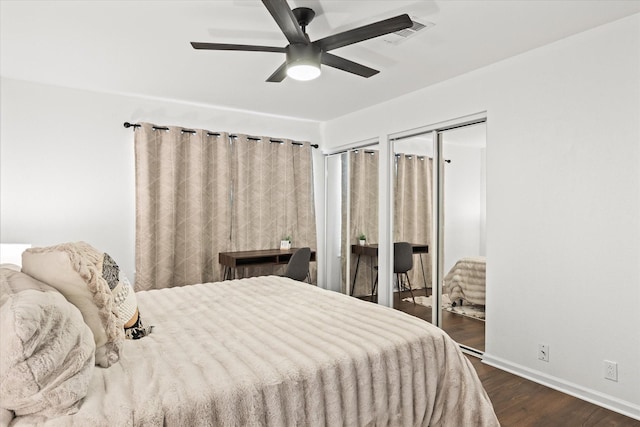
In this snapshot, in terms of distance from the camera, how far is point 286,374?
4.78ft

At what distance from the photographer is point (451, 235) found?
3.72m

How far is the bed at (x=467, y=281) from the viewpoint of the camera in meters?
3.43

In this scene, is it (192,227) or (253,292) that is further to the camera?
(192,227)

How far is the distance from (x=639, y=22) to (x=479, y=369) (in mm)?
2668

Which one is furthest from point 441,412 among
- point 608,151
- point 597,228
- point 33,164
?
point 33,164

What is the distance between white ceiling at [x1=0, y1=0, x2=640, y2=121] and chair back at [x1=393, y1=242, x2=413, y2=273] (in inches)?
65.8

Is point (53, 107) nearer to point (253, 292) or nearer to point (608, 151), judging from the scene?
point (253, 292)

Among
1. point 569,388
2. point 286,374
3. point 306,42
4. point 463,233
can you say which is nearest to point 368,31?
point 306,42

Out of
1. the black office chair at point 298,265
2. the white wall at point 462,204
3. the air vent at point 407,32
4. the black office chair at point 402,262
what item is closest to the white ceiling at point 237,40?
the air vent at point 407,32

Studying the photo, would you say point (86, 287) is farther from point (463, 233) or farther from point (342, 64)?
point (463, 233)

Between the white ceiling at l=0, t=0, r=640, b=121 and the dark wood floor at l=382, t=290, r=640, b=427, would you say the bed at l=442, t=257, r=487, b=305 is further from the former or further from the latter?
the white ceiling at l=0, t=0, r=640, b=121

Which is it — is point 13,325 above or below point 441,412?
above

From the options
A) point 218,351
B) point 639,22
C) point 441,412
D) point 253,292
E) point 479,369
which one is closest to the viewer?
point 218,351

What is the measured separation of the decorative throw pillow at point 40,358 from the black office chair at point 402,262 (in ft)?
11.1
